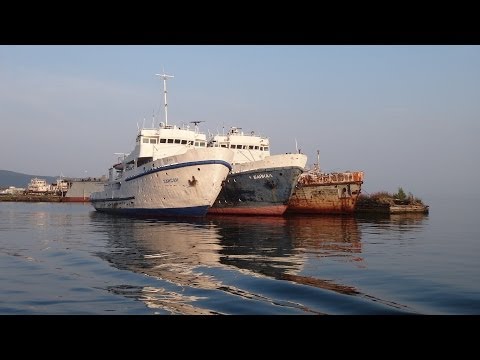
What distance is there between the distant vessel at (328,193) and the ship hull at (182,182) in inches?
394

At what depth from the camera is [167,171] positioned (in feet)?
121

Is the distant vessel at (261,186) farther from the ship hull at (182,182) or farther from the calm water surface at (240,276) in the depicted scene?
the calm water surface at (240,276)

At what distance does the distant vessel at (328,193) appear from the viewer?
41.3 metres

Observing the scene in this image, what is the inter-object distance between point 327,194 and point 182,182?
1421 cm

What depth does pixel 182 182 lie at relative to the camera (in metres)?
36.4

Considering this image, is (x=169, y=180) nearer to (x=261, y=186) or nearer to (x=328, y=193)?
(x=261, y=186)

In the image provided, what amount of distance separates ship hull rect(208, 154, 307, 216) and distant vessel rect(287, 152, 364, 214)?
16.5ft

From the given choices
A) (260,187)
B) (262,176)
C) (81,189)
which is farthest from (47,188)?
(262,176)

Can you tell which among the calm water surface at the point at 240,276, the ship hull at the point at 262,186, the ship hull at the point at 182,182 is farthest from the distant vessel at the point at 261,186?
the calm water surface at the point at 240,276

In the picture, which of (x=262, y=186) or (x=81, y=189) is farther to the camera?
(x=81, y=189)
